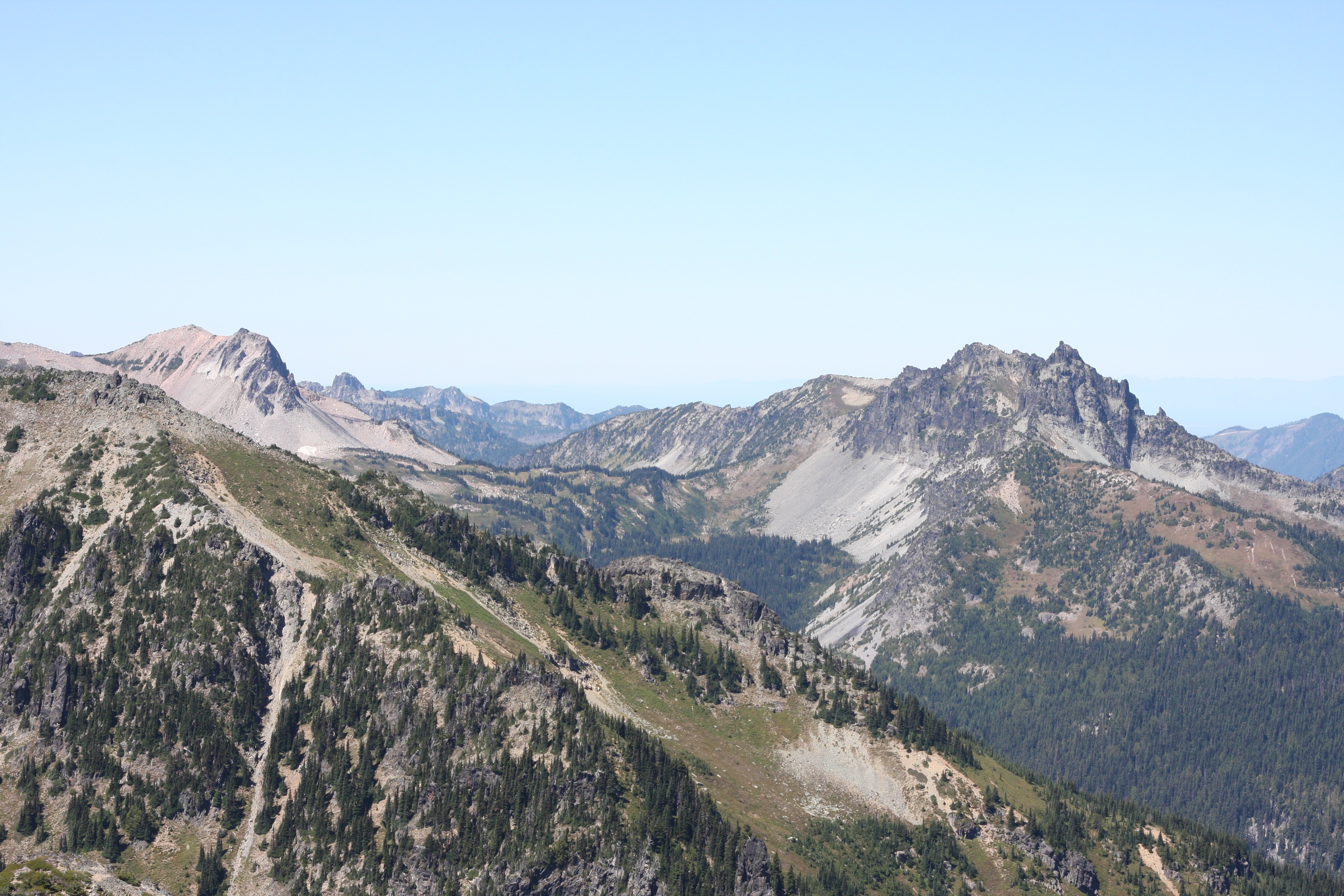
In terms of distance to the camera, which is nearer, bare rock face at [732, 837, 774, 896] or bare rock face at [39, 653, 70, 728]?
bare rock face at [732, 837, 774, 896]

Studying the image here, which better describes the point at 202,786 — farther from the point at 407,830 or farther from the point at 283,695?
the point at 407,830

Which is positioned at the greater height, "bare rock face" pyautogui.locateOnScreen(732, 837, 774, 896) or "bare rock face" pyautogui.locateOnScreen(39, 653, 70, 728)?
"bare rock face" pyautogui.locateOnScreen(39, 653, 70, 728)

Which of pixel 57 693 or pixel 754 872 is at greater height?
pixel 57 693

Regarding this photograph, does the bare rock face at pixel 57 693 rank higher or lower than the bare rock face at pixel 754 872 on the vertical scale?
higher

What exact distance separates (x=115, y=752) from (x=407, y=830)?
165 feet

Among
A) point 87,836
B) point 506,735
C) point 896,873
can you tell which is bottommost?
point 896,873

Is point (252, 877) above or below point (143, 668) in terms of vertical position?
below

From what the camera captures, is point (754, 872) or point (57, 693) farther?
point (57, 693)

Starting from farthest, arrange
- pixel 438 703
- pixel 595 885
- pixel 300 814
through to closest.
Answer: pixel 438 703, pixel 300 814, pixel 595 885

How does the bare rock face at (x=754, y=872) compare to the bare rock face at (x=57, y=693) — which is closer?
the bare rock face at (x=754, y=872)

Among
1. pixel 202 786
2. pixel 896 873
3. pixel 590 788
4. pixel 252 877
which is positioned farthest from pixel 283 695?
pixel 896 873

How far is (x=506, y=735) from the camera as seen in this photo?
185500 mm

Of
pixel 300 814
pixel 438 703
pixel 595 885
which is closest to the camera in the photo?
pixel 595 885

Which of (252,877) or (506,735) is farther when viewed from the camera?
(506,735)
